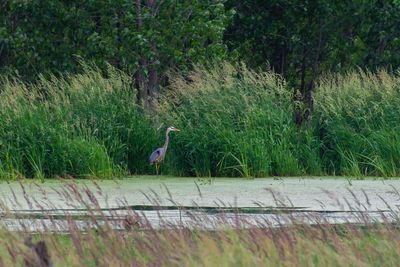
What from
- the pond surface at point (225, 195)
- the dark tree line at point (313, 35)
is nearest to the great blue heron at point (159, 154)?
the pond surface at point (225, 195)

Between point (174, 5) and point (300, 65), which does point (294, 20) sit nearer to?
point (300, 65)

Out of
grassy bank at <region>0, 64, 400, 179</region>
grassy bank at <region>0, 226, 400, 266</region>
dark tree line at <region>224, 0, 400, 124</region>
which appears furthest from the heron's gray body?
grassy bank at <region>0, 226, 400, 266</region>

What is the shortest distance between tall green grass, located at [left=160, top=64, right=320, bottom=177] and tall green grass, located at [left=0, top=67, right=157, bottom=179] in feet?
1.80

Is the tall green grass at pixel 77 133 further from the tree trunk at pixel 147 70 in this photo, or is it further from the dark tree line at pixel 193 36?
the tree trunk at pixel 147 70

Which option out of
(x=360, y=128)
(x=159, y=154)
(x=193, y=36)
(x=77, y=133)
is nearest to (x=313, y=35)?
(x=193, y=36)

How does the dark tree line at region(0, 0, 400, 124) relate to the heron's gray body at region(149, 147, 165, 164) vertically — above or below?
above

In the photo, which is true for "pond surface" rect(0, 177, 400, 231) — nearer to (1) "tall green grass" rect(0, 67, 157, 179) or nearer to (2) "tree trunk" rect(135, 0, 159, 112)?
(1) "tall green grass" rect(0, 67, 157, 179)

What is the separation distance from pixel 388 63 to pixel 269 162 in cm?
843

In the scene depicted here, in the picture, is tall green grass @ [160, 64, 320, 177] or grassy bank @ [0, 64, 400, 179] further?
tall green grass @ [160, 64, 320, 177]

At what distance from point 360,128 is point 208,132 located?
6.69 ft

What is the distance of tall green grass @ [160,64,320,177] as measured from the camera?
1459cm

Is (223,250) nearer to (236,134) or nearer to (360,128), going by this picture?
(236,134)

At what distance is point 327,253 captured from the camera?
502cm

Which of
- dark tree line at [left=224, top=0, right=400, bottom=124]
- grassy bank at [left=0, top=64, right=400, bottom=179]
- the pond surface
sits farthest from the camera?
dark tree line at [left=224, top=0, right=400, bottom=124]
